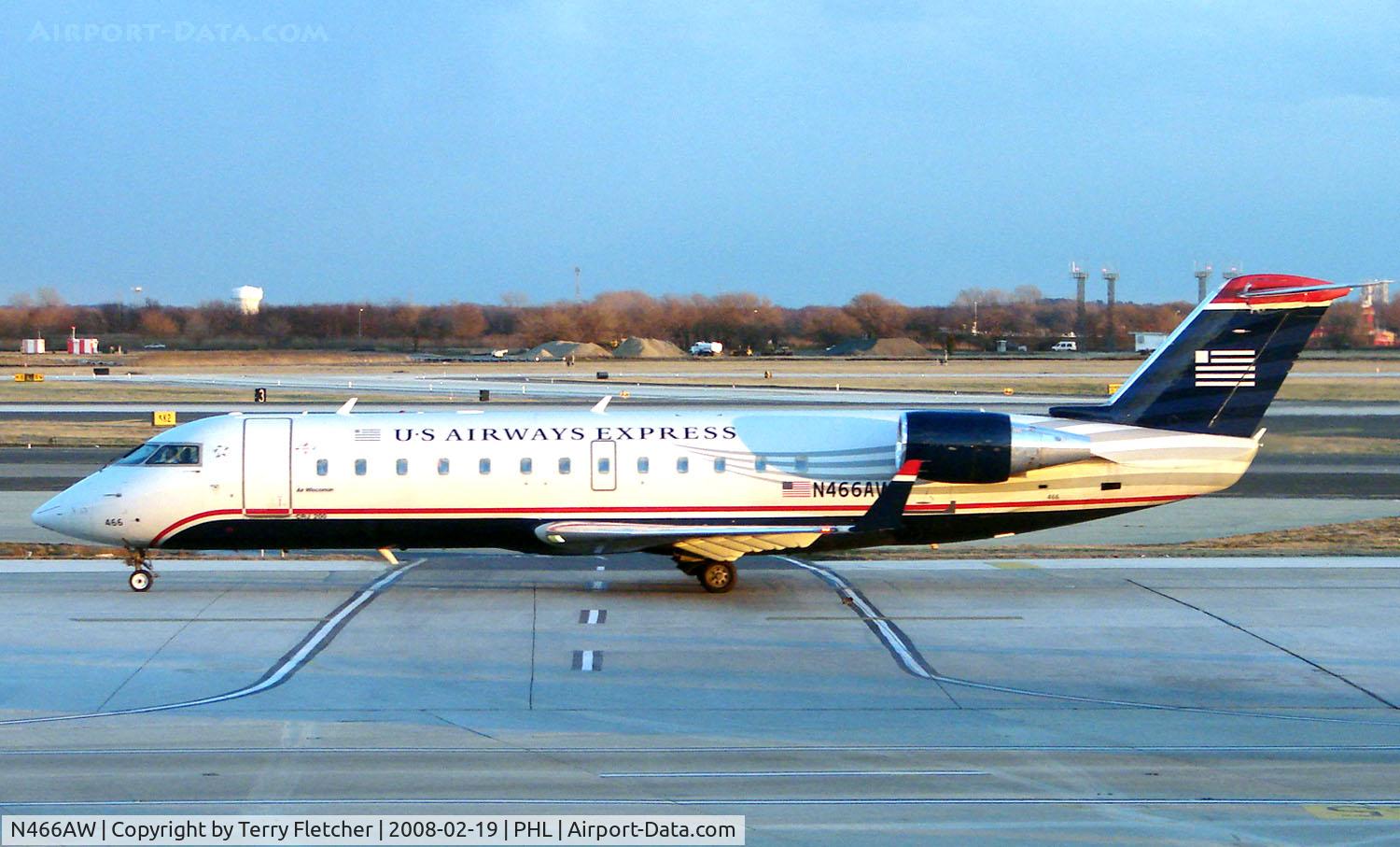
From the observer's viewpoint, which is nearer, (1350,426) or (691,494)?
(691,494)

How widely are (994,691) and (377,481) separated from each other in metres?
10.4

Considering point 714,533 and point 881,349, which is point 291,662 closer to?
point 714,533

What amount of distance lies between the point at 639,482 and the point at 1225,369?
9.65 metres

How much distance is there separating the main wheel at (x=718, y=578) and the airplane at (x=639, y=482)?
0.03 metres

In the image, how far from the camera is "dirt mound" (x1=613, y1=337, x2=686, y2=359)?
116 m

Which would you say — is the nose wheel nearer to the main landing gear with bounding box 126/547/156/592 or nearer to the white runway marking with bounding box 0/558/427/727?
the white runway marking with bounding box 0/558/427/727

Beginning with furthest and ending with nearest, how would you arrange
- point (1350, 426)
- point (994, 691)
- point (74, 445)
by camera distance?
point (1350, 426)
point (74, 445)
point (994, 691)

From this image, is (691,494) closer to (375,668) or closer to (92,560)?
(375,668)

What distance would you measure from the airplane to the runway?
3.14ft

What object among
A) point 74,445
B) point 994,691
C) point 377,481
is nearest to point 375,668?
point 377,481

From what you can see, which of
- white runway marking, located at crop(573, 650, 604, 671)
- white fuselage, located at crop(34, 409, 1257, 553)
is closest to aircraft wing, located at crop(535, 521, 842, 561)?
white fuselage, located at crop(34, 409, 1257, 553)

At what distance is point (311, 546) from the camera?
2239 centimetres

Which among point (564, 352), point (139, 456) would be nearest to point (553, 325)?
point (564, 352)

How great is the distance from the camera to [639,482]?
21.8 meters
